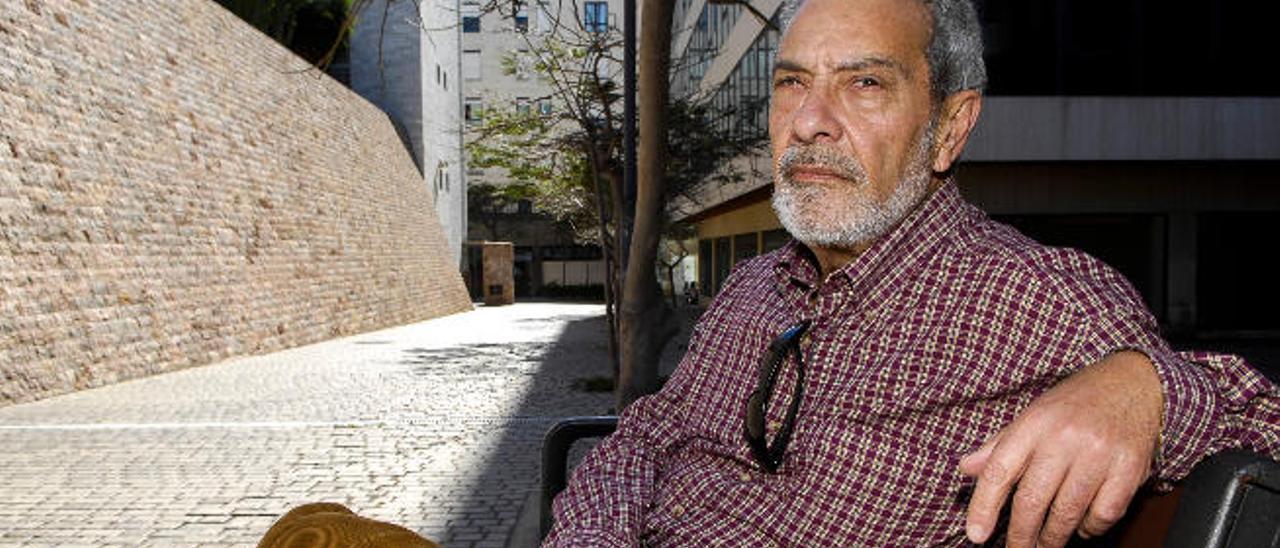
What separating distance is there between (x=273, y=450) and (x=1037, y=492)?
24.8ft

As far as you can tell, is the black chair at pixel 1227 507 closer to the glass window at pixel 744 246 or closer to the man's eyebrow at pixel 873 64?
the man's eyebrow at pixel 873 64

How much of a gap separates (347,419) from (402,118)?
27.6 meters

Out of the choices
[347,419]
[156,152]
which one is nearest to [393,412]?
[347,419]

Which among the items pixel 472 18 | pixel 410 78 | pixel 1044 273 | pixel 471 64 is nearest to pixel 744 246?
pixel 410 78

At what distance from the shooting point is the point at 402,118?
35.6 meters

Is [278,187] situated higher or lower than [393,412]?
higher

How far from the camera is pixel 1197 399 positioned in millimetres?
1186

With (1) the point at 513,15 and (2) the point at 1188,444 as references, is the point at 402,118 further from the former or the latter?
(2) the point at 1188,444

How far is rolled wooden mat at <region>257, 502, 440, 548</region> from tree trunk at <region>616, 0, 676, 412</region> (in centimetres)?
392

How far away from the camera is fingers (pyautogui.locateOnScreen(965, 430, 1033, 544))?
1.05m

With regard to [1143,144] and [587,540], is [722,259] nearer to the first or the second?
[1143,144]

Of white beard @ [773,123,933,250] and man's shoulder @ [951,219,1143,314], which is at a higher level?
white beard @ [773,123,933,250]

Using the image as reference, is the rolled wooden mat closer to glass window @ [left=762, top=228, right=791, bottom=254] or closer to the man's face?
the man's face

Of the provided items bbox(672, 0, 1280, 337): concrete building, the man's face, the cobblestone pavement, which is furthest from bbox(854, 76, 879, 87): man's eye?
bbox(672, 0, 1280, 337): concrete building
